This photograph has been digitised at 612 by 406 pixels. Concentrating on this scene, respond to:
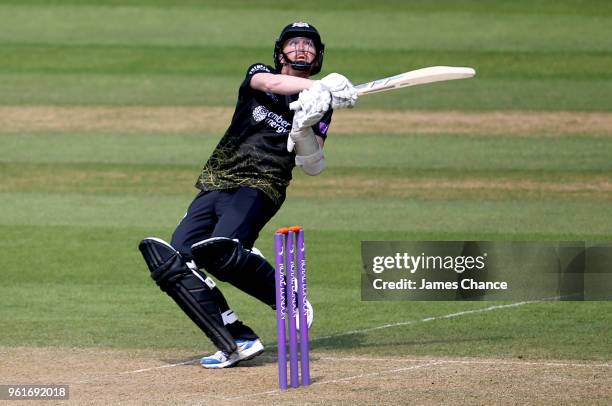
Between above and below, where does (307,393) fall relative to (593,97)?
below


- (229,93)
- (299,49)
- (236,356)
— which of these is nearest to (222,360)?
(236,356)

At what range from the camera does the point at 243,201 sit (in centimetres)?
685

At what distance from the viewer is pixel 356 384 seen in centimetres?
634

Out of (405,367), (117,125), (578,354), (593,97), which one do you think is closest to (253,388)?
(405,367)

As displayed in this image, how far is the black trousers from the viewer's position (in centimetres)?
680

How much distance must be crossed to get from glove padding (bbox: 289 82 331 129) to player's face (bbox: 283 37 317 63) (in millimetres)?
634

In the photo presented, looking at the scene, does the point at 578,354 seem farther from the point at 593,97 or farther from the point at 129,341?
the point at 593,97

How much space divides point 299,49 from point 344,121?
27.9ft

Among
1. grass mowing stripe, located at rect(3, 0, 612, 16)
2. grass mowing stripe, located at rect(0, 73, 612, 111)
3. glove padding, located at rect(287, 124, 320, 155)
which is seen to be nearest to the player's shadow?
glove padding, located at rect(287, 124, 320, 155)

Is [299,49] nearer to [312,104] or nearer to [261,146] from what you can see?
[261,146]

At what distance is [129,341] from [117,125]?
773 cm

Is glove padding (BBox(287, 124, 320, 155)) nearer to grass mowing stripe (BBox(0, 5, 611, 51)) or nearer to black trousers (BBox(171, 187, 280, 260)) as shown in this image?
black trousers (BBox(171, 187, 280, 260))

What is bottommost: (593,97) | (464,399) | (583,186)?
(464,399)

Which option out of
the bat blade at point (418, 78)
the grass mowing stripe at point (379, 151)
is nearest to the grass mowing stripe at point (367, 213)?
the grass mowing stripe at point (379, 151)
